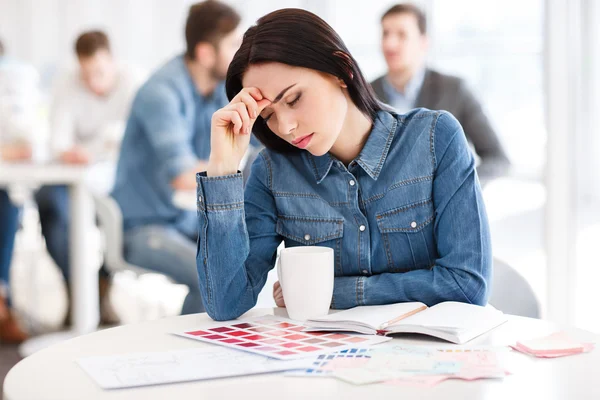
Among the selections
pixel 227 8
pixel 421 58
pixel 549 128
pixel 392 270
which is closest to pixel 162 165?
pixel 227 8

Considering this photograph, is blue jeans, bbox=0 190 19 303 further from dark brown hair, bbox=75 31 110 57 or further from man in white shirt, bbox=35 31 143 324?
dark brown hair, bbox=75 31 110 57

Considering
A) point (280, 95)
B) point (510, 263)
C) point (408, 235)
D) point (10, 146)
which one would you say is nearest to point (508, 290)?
point (510, 263)

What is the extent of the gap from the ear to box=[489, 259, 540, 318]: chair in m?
1.66

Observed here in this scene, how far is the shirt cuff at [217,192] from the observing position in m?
1.26

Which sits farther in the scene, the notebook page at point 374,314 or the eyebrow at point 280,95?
the eyebrow at point 280,95

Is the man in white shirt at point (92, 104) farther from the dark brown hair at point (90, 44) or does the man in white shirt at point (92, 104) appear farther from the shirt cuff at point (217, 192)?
the shirt cuff at point (217, 192)

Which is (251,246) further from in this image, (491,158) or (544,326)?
(491,158)

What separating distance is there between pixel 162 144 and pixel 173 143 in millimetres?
43

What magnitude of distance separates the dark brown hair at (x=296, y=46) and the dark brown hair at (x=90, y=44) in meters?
2.90

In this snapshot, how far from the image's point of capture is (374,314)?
3.71 feet

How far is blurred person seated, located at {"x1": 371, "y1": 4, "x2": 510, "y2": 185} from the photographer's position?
119 inches

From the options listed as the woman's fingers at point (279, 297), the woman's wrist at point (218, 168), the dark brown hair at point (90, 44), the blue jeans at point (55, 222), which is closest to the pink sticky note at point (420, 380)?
the woman's fingers at point (279, 297)

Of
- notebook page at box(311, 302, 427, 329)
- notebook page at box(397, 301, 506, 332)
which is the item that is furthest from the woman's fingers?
notebook page at box(397, 301, 506, 332)

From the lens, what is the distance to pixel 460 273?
1.26 m
